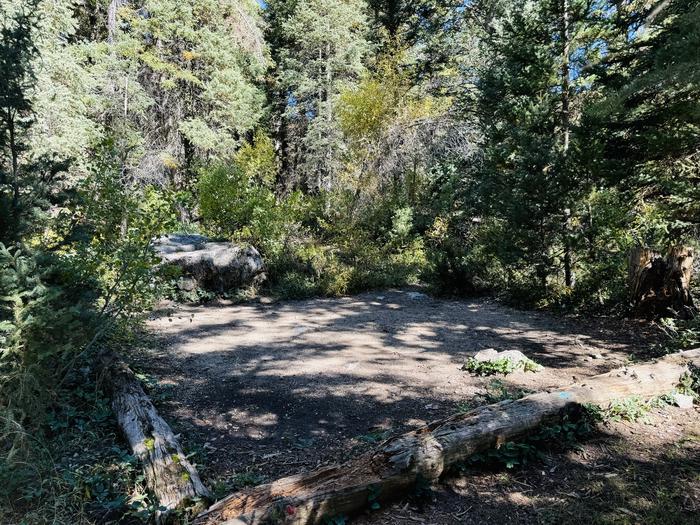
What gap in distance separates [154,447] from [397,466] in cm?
160

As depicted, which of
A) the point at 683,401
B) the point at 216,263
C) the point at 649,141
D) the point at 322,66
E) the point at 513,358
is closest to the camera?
the point at 683,401

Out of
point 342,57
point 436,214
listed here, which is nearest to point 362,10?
point 342,57

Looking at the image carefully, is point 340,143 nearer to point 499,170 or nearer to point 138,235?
point 499,170

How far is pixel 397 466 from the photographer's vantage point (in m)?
2.48

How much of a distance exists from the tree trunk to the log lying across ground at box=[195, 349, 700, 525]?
10.7 ft

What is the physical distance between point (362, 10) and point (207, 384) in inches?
878

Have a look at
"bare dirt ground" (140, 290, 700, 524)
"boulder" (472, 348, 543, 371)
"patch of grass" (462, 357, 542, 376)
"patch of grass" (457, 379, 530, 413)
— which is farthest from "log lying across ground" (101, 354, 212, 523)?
"boulder" (472, 348, 543, 371)

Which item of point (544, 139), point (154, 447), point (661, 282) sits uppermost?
point (544, 139)

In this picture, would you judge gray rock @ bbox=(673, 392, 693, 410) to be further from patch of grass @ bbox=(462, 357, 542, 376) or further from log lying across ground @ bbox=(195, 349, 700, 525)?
patch of grass @ bbox=(462, 357, 542, 376)

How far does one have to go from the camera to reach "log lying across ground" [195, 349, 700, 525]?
7.09 feet

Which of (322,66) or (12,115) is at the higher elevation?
(322,66)

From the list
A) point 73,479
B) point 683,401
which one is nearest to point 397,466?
point 73,479

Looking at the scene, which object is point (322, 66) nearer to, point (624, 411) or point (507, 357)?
point (507, 357)

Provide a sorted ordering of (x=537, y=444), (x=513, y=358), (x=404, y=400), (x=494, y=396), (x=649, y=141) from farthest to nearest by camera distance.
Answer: (x=649, y=141)
(x=513, y=358)
(x=404, y=400)
(x=494, y=396)
(x=537, y=444)
